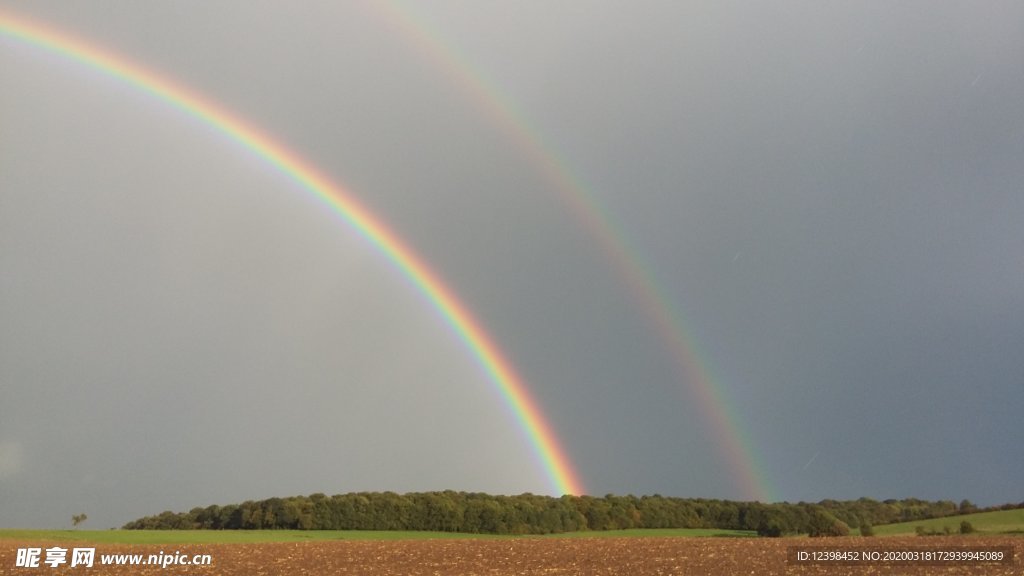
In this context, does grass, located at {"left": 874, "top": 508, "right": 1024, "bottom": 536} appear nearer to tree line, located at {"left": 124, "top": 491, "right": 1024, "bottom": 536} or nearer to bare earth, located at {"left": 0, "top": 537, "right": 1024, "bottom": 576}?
tree line, located at {"left": 124, "top": 491, "right": 1024, "bottom": 536}

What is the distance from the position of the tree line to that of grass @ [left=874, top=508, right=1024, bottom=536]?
9592 millimetres

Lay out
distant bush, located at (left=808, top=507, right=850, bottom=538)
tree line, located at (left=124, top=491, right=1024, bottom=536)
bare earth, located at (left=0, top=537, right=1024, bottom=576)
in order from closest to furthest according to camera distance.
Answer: bare earth, located at (left=0, top=537, right=1024, bottom=576) → distant bush, located at (left=808, top=507, right=850, bottom=538) → tree line, located at (left=124, top=491, right=1024, bottom=536)

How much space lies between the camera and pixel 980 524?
90438 mm

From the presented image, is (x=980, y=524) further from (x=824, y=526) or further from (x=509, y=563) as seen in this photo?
(x=509, y=563)

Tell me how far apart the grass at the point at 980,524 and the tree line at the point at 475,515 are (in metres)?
9.59

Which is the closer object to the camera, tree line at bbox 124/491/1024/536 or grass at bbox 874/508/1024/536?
grass at bbox 874/508/1024/536

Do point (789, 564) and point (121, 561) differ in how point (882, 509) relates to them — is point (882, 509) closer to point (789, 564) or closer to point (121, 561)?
point (789, 564)

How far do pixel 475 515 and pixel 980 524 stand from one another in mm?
63895

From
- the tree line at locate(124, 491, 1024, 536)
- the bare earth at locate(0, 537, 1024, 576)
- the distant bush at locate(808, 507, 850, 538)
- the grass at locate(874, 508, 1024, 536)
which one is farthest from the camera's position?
the tree line at locate(124, 491, 1024, 536)

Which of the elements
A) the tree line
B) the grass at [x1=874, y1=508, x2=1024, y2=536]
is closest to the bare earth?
the grass at [x1=874, y1=508, x2=1024, y2=536]

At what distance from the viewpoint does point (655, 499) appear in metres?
139

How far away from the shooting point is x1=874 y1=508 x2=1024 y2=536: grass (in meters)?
86.4

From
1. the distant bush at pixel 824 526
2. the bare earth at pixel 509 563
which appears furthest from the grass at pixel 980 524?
the bare earth at pixel 509 563

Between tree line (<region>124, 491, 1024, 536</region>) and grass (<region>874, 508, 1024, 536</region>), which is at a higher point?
tree line (<region>124, 491, 1024, 536</region>)
